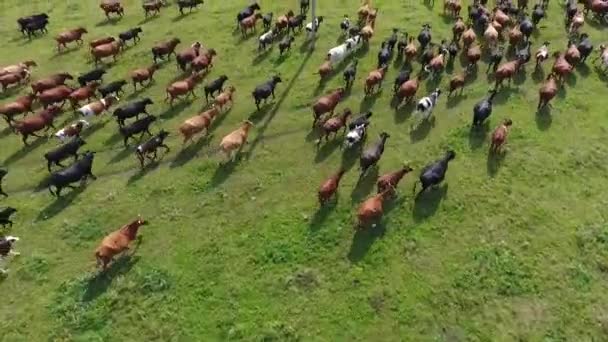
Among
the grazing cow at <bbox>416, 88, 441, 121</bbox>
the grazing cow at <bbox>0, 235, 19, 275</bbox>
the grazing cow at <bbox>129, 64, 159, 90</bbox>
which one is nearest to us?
the grazing cow at <bbox>0, 235, 19, 275</bbox>

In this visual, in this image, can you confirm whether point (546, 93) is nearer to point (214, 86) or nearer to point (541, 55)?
point (541, 55)

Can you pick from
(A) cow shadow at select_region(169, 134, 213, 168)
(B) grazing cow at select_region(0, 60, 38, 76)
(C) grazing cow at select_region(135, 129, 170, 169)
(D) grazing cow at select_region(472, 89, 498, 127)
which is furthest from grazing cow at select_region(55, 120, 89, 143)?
(D) grazing cow at select_region(472, 89, 498, 127)

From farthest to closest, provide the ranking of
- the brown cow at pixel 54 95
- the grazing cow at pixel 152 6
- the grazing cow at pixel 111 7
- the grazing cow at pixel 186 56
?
the grazing cow at pixel 152 6
the grazing cow at pixel 111 7
the grazing cow at pixel 186 56
the brown cow at pixel 54 95

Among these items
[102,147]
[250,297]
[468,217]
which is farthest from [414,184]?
[102,147]

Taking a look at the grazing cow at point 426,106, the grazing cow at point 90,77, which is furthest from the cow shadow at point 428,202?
the grazing cow at point 90,77

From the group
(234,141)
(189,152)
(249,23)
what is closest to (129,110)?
(189,152)

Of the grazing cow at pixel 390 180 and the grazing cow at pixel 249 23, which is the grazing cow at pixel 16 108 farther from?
the grazing cow at pixel 390 180

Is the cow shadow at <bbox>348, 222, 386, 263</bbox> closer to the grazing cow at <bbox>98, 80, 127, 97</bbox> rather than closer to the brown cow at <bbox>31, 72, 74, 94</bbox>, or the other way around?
the grazing cow at <bbox>98, 80, 127, 97</bbox>
